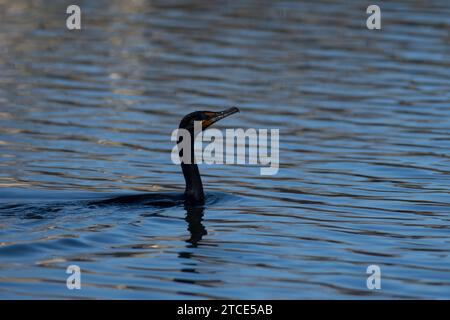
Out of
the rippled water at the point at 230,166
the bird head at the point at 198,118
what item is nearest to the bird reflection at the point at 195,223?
the rippled water at the point at 230,166

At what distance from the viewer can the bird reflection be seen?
11.5 meters

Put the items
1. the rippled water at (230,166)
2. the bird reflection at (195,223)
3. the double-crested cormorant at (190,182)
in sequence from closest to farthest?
the rippled water at (230,166), the bird reflection at (195,223), the double-crested cormorant at (190,182)

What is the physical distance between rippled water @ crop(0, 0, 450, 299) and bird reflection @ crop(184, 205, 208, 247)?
0.05 meters

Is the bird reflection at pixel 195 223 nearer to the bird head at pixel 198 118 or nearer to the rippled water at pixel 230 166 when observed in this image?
the rippled water at pixel 230 166

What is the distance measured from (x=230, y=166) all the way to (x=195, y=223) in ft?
10.8

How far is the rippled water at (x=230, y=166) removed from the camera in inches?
409

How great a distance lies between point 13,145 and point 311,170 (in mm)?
4386

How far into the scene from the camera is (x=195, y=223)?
484 inches

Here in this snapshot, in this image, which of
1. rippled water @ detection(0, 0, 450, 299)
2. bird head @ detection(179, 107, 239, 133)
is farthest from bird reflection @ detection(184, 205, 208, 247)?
bird head @ detection(179, 107, 239, 133)

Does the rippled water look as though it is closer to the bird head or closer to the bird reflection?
the bird reflection

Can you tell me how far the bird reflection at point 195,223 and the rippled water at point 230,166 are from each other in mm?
48

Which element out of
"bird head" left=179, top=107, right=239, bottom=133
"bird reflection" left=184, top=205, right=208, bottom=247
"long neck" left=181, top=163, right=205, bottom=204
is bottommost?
"bird reflection" left=184, top=205, right=208, bottom=247

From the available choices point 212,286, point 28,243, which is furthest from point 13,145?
point 212,286

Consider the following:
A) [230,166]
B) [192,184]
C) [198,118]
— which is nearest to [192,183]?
[192,184]
